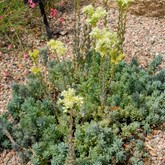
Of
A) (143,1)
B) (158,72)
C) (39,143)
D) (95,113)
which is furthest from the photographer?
(143,1)

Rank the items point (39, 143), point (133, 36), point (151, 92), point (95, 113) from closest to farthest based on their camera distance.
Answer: point (39, 143) < point (95, 113) < point (151, 92) < point (133, 36)

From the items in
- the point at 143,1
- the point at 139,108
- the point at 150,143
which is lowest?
the point at 150,143

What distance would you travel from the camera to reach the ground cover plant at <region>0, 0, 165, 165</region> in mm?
3494

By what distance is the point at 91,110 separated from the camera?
394 cm

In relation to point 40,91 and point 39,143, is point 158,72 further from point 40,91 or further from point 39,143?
point 39,143

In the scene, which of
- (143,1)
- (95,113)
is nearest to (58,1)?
(143,1)

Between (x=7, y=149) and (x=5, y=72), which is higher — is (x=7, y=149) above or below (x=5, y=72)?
below

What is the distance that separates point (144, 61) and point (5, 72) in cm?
180

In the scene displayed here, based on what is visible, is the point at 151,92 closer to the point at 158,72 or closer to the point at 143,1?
the point at 158,72

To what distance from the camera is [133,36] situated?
5.27 meters

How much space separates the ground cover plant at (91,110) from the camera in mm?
3494

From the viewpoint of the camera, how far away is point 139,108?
3.94 meters

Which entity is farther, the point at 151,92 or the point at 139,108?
the point at 151,92

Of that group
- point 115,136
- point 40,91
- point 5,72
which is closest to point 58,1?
point 5,72
